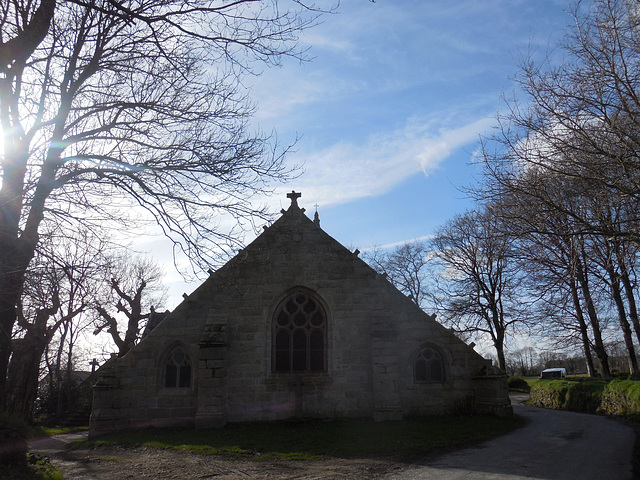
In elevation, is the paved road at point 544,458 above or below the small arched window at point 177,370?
below

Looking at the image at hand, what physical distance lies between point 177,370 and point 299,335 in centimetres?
387

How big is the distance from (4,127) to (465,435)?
457 inches

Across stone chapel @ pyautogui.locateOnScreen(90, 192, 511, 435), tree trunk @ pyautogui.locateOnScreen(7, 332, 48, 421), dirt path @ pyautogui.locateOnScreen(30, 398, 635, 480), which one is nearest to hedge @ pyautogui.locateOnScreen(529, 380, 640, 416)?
dirt path @ pyautogui.locateOnScreen(30, 398, 635, 480)

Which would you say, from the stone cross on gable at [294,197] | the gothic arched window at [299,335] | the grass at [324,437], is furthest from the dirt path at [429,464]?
the stone cross on gable at [294,197]

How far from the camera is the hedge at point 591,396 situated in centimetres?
1502

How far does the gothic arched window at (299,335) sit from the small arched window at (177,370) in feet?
8.71

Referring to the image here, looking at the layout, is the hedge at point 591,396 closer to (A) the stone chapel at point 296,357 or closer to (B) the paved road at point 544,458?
(B) the paved road at point 544,458

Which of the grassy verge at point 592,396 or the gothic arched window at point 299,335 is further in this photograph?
the grassy verge at point 592,396

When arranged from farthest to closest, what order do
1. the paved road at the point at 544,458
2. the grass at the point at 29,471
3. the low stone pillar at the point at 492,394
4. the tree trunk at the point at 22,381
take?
1. the tree trunk at the point at 22,381
2. the low stone pillar at the point at 492,394
3. the paved road at the point at 544,458
4. the grass at the point at 29,471

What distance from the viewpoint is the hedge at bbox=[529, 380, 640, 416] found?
49.3 feet

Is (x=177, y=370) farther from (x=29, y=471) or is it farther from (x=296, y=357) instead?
(x=29, y=471)

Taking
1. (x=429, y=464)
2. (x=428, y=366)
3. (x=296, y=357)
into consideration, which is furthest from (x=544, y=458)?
(x=296, y=357)

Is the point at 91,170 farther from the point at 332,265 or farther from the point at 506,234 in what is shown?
the point at 332,265

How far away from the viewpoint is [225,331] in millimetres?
14148
